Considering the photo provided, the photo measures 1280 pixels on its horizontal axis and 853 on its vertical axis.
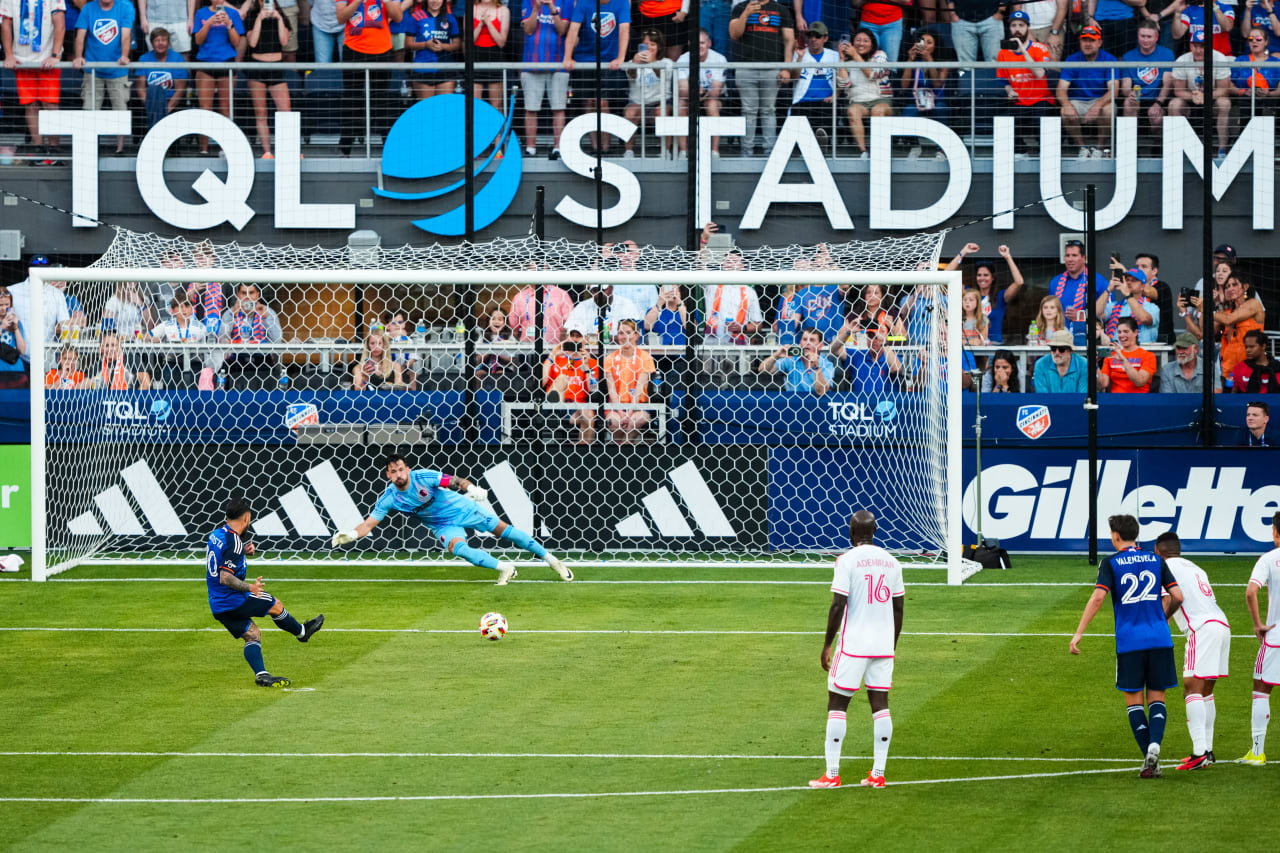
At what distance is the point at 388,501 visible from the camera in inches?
645

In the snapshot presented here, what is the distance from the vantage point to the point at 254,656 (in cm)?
1205

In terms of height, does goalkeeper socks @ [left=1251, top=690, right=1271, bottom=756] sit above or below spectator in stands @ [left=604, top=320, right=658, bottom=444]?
below

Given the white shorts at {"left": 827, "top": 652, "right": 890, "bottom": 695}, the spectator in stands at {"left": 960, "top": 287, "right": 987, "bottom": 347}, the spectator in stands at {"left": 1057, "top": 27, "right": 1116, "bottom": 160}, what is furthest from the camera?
the spectator in stands at {"left": 1057, "top": 27, "right": 1116, "bottom": 160}

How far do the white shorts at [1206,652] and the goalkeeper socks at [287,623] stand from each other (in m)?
6.55

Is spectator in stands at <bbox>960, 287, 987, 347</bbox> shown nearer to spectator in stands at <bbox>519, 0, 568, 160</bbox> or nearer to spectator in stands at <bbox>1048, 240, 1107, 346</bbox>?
spectator in stands at <bbox>1048, 240, 1107, 346</bbox>

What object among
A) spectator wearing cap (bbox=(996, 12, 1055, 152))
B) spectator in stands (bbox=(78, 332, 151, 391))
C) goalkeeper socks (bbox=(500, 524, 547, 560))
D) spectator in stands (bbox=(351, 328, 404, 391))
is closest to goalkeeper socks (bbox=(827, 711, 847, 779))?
goalkeeper socks (bbox=(500, 524, 547, 560))

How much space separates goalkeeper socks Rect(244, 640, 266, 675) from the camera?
12.0 metres

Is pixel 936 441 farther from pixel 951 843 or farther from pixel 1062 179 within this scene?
pixel 951 843

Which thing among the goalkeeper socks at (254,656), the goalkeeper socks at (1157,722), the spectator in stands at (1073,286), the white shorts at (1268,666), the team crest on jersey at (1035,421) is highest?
the spectator in stands at (1073,286)

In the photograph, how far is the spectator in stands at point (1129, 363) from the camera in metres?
19.0

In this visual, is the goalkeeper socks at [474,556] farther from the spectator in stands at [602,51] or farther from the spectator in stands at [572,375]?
the spectator in stands at [602,51]

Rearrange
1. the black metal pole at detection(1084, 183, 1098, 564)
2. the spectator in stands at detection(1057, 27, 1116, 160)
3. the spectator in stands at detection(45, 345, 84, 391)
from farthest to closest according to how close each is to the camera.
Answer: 1. the spectator in stands at detection(1057, 27, 1116, 160)
2. the spectator in stands at detection(45, 345, 84, 391)
3. the black metal pole at detection(1084, 183, 1098, 564)

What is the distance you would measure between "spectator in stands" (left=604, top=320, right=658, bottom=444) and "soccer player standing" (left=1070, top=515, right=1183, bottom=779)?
8945 millimetres

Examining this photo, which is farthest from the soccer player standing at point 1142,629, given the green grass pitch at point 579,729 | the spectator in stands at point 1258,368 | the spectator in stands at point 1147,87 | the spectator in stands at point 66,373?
the spectator in stands at point 1147,87
